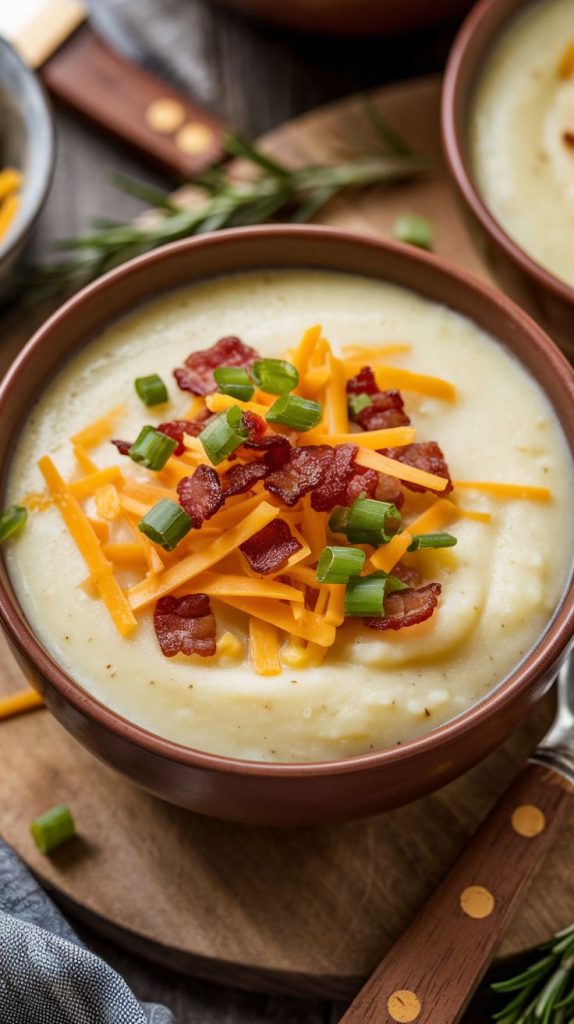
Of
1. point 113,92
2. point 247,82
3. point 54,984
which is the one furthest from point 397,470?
point 247,82

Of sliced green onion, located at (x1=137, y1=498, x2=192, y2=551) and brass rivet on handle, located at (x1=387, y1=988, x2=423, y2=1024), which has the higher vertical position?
sliced green onion, located at (x1=137, y1=498, x2=192, y2=551)

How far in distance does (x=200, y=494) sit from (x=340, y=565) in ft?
0.91

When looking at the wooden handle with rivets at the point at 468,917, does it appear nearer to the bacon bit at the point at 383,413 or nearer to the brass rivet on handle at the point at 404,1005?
the brass rivet on handle at the point at 404,1005

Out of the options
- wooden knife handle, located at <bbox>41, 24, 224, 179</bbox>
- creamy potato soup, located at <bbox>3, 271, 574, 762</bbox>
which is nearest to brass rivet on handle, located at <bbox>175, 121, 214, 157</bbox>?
wooden knife handle, located at <bbox>41, 24, 224, 179</bbox>

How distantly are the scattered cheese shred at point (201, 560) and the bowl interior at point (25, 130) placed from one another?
1.37 meters

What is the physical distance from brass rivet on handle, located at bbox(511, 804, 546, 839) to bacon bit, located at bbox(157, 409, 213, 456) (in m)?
0.95

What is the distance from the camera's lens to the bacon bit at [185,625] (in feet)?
7.69

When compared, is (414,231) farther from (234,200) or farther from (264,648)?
(264,648)

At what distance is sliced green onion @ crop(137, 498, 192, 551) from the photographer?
7.67ft

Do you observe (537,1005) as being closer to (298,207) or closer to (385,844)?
(385,844)

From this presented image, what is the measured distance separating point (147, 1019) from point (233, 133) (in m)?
2.29

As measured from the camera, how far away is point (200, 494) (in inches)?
92.7

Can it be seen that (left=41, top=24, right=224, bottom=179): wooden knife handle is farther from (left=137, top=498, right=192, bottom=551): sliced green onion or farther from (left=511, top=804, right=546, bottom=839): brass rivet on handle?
(left=511, top=804, right=546, bottom=839): brass rivet on handle

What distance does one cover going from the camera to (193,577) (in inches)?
92.8
